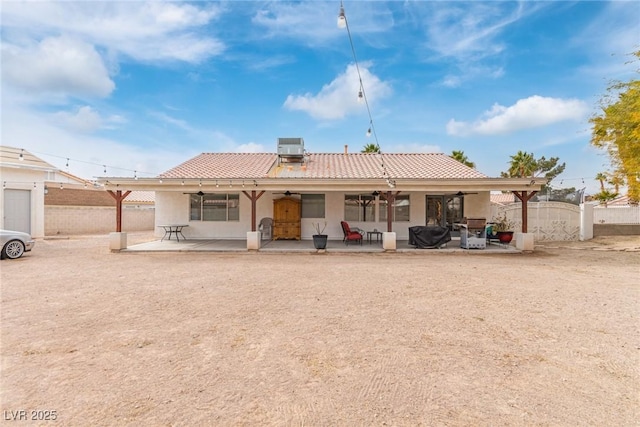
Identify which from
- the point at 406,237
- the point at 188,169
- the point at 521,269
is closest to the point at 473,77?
the point at 406,237

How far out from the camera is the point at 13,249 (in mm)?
9055

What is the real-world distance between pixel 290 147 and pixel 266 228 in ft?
15.0

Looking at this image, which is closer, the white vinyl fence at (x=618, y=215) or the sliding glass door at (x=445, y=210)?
the sliding glass door at (x=445, y=210)

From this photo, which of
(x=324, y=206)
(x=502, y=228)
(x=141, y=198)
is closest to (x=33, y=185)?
(x=141, y=198)

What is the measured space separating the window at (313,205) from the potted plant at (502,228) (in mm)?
7677

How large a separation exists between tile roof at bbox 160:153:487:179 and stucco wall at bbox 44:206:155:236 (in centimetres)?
795

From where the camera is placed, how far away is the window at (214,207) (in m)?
13.9

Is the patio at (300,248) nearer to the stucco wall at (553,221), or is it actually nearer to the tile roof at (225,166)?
the tile roof at (225,166)

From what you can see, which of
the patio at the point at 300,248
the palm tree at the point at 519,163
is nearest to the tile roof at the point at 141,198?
the patio at the point at 300,248

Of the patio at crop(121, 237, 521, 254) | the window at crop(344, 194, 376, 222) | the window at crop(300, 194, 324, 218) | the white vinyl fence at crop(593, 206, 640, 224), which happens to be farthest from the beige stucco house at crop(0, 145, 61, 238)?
the white vinyl fence at crop(593, 206, 640, 224)

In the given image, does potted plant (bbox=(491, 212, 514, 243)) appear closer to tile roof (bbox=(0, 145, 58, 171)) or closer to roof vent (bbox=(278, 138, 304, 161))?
roof vent (bbox=(278, 138, 304, 161))

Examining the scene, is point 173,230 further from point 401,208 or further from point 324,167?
point 401,208

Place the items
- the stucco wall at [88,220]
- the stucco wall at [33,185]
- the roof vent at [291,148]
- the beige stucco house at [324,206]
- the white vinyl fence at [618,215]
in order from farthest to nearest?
1. the stucco wall at [88,220]
2. the white vinyl fence at [618,215]
3. the roof vent at [291,148]
4. the stucco wall at [33,185]
5. the beige stucco house at [324,206]

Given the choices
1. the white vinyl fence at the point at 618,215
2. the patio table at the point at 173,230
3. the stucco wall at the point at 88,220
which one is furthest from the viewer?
the stucco wall at the point at 88,220
